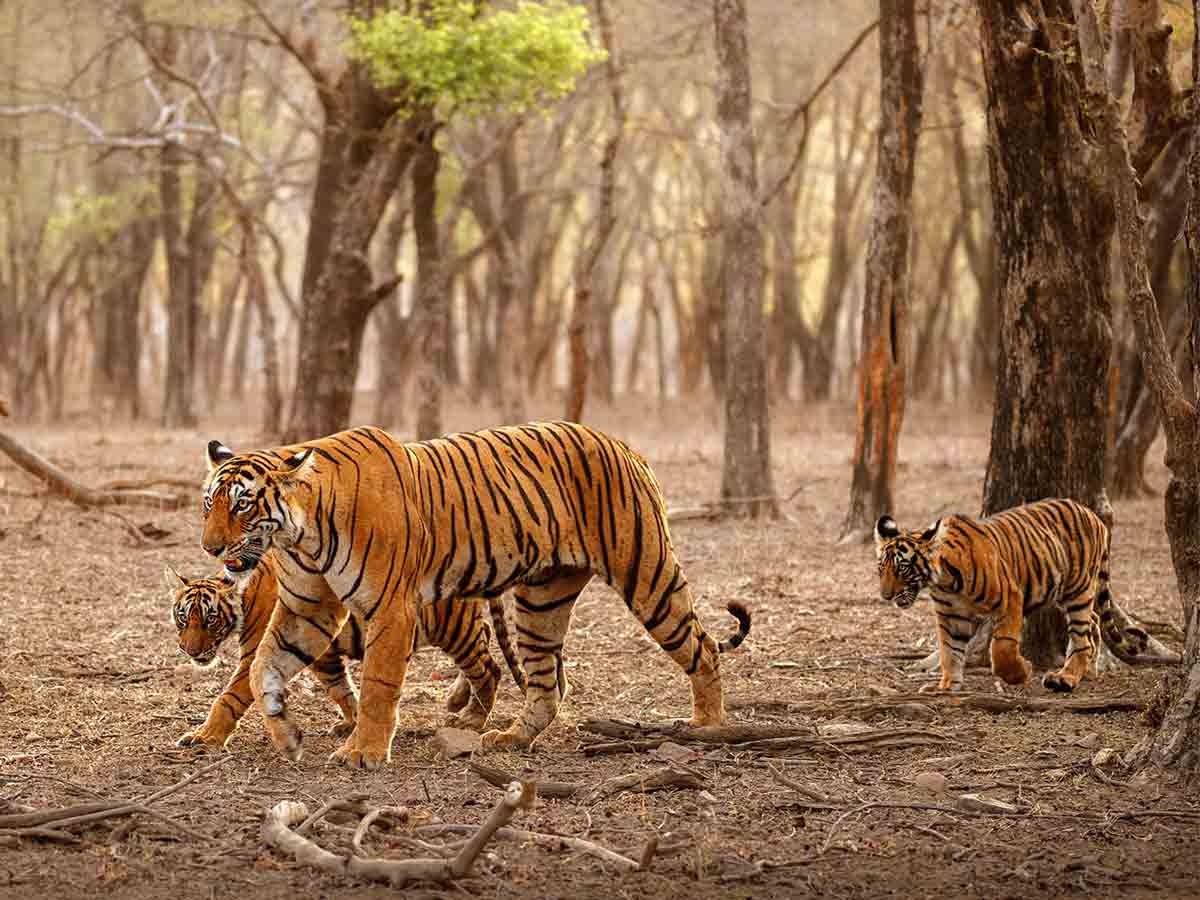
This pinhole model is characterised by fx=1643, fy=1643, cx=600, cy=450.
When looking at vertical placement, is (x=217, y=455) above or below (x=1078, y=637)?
above

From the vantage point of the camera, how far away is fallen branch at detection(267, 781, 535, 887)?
4379 millimetres

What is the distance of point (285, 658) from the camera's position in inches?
232

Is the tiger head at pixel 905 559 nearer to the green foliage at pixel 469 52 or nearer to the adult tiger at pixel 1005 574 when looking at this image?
the adult tiger at pixel 1005 574

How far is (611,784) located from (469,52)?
989 centimetres

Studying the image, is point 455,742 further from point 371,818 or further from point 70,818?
point 70,818

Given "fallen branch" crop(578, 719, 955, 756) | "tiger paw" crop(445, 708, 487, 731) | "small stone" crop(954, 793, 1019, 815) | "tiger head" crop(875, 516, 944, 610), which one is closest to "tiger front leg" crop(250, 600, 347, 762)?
"tiger paw" crop(445, 708, 487, 731)

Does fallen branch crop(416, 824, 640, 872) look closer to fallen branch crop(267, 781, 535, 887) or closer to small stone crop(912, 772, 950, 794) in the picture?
fallen branch crop(267, 781, 535, 887)

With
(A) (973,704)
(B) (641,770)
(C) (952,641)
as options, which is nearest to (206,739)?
(B) (641,770)

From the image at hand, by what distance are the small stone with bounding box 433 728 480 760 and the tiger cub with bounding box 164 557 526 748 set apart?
463mm

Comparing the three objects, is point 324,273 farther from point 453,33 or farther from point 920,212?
point 920,212

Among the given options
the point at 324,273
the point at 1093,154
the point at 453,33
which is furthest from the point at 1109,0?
the point at 324,273

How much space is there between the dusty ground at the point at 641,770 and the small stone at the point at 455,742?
0.28 ft

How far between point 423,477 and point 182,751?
1.35 metres

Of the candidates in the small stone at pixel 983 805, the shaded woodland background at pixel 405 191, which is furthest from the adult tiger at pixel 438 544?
the shaded woodland background at pixel 405 191
